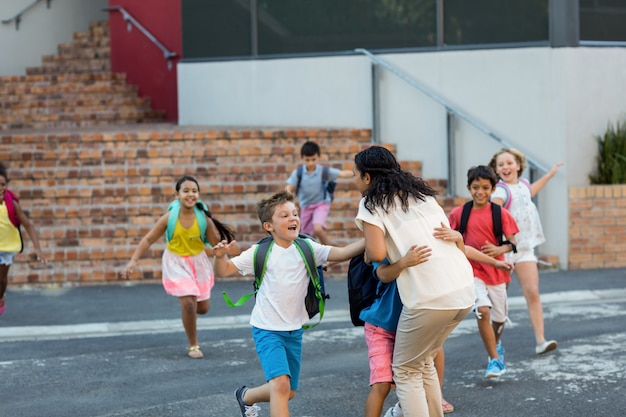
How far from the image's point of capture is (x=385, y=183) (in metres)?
5.75

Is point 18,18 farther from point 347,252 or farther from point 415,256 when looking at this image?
point 415,256

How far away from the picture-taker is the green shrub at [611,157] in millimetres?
14133

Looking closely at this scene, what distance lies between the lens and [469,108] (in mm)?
14820

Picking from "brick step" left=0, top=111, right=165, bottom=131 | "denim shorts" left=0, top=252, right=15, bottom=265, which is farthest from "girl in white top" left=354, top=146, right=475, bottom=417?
"brick step" left=0, top=111, right=165, bottom=131

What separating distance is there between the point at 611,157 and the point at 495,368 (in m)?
6.90

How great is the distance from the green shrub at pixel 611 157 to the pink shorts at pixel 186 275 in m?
6.75

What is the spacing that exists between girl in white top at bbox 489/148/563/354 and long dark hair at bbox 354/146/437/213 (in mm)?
2901

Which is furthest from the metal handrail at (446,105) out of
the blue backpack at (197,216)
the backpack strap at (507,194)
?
the blue backpack at (197,216)

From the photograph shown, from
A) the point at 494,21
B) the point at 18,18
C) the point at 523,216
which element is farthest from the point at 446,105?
the point at 18,18

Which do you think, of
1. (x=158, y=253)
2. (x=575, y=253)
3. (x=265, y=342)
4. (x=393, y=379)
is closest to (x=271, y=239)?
(x=265, y=342)

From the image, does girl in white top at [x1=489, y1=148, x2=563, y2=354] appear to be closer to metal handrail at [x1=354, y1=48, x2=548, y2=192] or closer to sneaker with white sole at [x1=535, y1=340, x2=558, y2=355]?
sneaker with white sole at [x1=535, y1=340, x2=558, y2=355]

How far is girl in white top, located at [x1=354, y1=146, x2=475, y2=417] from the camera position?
18.6ft

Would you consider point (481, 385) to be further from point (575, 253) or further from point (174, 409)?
point (575, 253)

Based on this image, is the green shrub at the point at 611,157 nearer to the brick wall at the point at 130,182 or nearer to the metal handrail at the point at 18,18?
the brick wall at the point at 130,182
